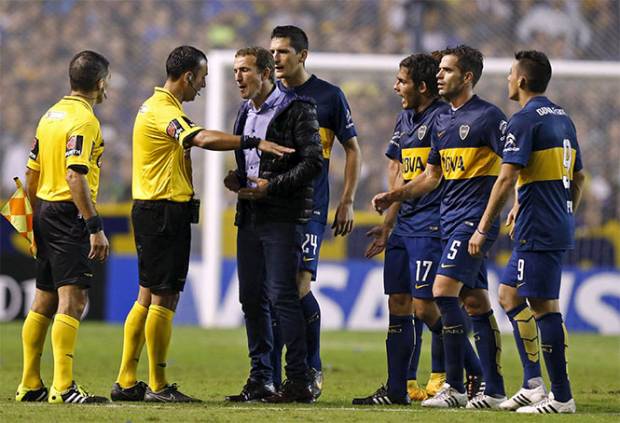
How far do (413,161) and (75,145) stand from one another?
2.25m

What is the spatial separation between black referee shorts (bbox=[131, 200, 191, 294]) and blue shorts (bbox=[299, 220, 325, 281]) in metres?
0.83

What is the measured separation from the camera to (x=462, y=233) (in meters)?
7.61

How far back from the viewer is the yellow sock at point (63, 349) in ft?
24.4

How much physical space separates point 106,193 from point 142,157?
9180 mm

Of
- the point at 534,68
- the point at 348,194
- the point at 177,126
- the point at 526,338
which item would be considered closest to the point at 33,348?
the point at 177,126

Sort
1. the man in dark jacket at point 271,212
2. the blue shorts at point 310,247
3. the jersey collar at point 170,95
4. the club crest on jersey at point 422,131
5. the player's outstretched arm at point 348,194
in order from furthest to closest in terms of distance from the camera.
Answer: the player's outstretched arm at point 348,194 → the club crest on jersey at point 422,131 → the blue shorts at point 310,247 → the jersey collar at point 170,95 → the man in dark jacket at point 271,212

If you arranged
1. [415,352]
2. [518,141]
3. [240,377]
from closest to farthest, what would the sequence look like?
[518,141] < [415,352] < [240,377]

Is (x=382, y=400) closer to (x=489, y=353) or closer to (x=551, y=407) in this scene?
(x=489, y=353)

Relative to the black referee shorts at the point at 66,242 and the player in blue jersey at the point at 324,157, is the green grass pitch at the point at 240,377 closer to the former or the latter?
the player in blue jersey at the point at 324,157

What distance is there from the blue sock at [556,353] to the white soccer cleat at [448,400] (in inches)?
25.9

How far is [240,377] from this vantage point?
32.7 feet

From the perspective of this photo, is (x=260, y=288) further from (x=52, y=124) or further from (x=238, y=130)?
(x=52, y=124)

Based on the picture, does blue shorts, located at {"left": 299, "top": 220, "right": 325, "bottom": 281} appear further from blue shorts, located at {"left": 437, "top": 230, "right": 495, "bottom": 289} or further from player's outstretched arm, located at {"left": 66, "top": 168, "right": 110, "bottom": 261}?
player's outstretched arm, located at {"left": 66, "top": 168, "right": 110, "bottom": 261}

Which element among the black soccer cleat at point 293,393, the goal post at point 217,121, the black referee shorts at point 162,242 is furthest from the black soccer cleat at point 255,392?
the goal post at point 217,121
